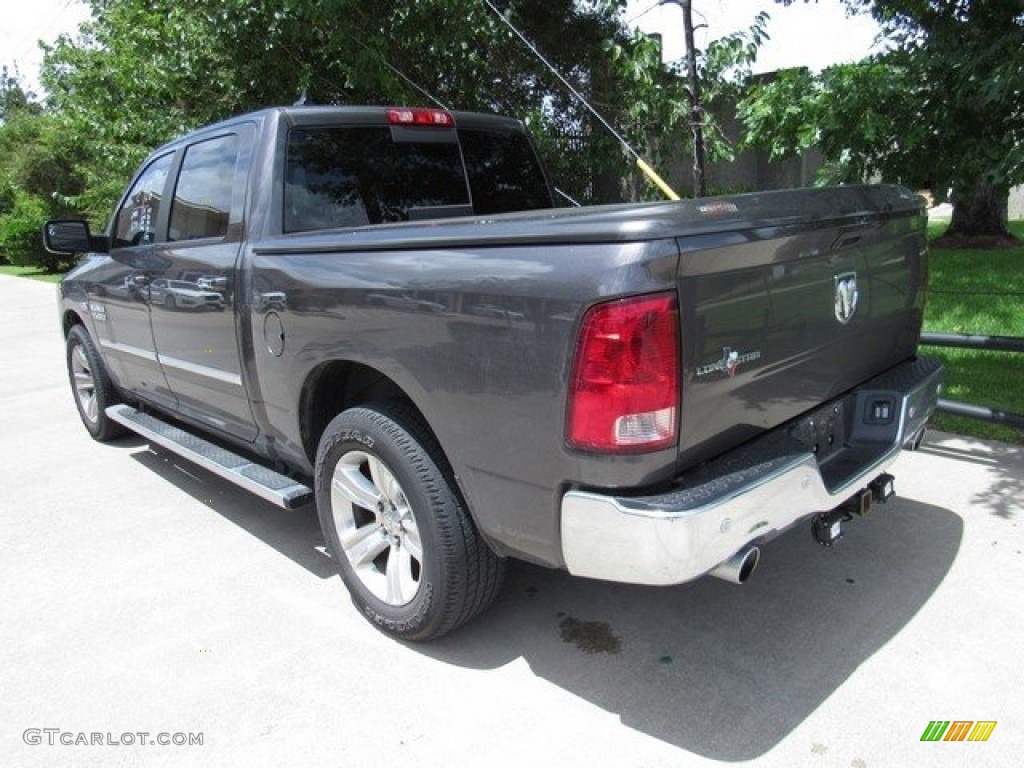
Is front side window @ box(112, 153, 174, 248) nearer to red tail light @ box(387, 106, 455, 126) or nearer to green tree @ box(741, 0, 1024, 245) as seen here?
red tail light @ box(387, 106, 455, 126)

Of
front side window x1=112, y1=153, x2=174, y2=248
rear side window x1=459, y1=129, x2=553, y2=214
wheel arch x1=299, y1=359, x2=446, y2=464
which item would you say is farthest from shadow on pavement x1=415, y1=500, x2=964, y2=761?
front side window x1=112, y1=153, x2=174, y2=248

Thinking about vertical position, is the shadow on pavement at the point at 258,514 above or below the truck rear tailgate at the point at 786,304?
below

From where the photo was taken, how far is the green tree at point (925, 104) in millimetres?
4062

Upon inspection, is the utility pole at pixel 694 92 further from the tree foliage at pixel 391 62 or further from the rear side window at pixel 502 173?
the rear side window at pixel 502 173

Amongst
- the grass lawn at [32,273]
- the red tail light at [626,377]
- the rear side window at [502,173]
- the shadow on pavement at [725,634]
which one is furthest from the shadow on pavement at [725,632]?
the grass lawn at [32,273]

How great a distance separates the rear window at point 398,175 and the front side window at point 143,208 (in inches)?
51.2

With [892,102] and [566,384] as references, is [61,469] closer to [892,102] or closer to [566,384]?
[566,384]

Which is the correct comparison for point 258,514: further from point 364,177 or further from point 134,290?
point 364,177

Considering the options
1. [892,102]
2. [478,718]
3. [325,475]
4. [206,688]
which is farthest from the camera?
[892,102]

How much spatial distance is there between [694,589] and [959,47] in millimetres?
3125

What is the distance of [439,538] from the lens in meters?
2.69

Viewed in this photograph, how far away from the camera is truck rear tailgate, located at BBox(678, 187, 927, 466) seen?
7.34 feet


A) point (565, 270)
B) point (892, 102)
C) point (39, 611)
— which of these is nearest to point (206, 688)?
point (39, 611)

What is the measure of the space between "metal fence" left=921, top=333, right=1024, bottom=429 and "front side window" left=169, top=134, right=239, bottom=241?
12.3 ft
